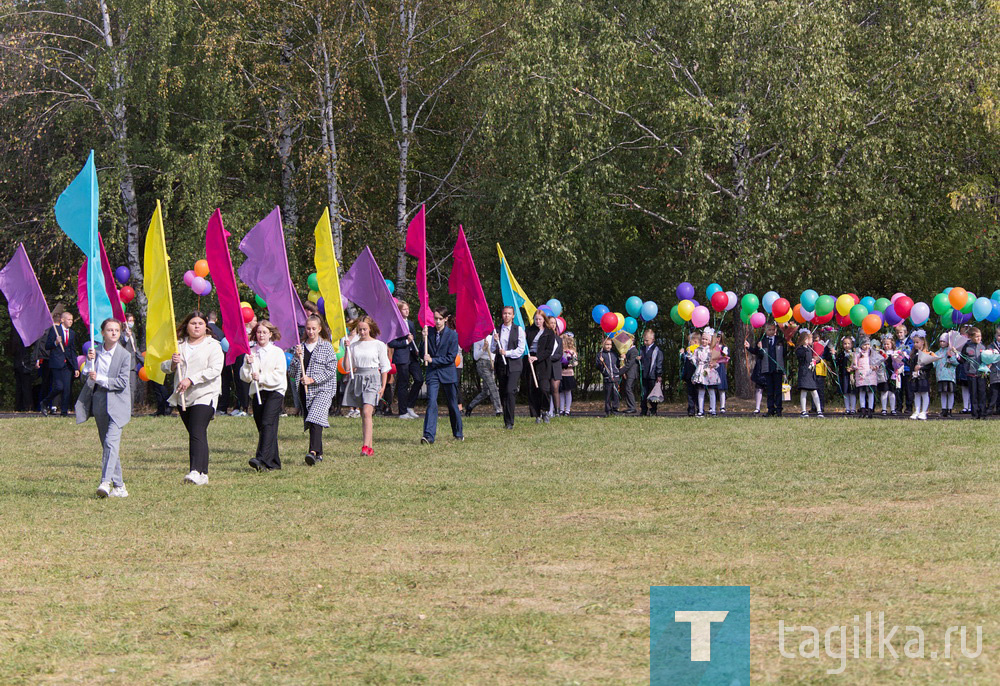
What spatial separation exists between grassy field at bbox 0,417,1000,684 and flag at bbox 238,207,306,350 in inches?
75.0

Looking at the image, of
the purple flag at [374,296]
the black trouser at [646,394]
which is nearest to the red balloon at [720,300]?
the black trouser at [646,394]

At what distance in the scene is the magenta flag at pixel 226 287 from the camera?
47.5ft

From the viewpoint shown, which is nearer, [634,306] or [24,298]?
[24,298]

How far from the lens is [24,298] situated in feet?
73.5

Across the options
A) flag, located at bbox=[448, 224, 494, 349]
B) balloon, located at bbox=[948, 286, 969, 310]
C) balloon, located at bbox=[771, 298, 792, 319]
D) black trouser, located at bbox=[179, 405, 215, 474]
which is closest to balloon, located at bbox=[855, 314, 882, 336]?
balloon, located at bbox=[948, 286, 969, 310]

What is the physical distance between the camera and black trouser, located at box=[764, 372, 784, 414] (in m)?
22.1

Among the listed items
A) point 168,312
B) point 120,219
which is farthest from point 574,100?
point 168,312

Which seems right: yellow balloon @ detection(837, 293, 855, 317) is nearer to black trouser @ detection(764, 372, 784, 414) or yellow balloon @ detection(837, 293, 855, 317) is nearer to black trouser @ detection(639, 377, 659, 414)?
black trouser @ detection(764, 372, 784, 414)

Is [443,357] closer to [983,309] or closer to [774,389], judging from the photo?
[774,389]

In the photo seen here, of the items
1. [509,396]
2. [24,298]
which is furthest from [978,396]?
[24,298]

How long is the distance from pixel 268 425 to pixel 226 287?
169 cm

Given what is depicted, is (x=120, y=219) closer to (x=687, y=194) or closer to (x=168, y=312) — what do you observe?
(x=687, y=194)


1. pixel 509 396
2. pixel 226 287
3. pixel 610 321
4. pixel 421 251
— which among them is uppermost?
pixel 421 251

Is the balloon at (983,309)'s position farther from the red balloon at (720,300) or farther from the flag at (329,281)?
the flag at (329,281)
